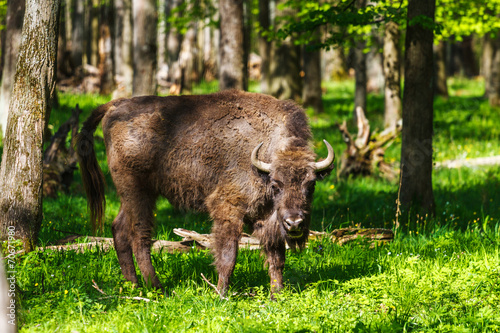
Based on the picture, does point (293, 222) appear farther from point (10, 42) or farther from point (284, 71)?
point (284, 71)

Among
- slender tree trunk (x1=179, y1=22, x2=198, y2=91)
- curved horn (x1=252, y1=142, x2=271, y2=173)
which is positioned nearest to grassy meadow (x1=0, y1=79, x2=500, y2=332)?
curved horn (x1=252, y1=142, x2=271, y2=173)

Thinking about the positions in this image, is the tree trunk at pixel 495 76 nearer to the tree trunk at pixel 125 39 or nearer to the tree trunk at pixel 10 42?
the tree trunk at pixel 125 39

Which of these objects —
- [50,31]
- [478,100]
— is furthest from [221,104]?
[478,100]

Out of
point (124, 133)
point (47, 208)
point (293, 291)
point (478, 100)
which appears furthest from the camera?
point (478, 100)

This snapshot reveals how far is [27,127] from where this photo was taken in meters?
5.70

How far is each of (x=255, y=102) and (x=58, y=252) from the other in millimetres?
2833

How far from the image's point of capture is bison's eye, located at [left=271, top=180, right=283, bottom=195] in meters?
5.12

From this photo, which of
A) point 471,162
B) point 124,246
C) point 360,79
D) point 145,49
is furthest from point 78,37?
point 124,246

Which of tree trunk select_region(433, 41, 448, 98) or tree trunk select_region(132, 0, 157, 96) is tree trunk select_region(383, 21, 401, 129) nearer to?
tree trunk select_region(132, 0, 157, 96)

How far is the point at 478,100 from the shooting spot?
2008 cm

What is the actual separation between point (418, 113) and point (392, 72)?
6.00 m

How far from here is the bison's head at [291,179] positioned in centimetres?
500

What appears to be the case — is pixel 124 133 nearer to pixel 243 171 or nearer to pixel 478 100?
pixel 243 171

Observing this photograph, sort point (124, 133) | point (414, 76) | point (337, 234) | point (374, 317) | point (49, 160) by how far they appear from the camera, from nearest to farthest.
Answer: point (374, 317), point (124, 133), point (337, 234), point (414, 76), point (49, 160)
